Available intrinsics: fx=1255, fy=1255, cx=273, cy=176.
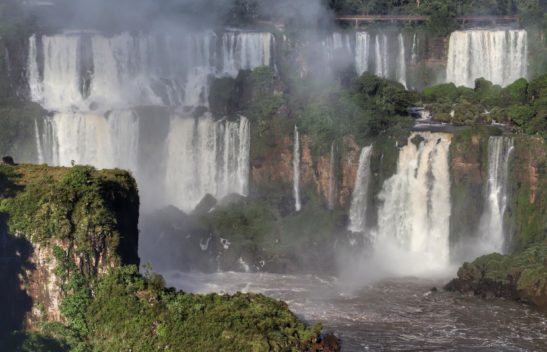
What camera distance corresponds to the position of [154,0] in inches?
2413

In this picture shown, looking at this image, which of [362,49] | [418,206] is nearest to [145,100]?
[362,49]

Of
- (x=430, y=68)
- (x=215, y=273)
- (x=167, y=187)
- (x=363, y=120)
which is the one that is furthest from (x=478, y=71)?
(x=215, y=273)

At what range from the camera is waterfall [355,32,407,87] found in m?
60.8

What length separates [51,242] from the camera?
105 ft

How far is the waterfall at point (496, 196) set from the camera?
46000 millimetres

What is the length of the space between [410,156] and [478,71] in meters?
13.9

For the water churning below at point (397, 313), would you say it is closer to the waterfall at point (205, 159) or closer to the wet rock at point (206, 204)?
the wet rock at point (206, 204)

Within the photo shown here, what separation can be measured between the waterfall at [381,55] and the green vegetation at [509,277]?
63.7 feet

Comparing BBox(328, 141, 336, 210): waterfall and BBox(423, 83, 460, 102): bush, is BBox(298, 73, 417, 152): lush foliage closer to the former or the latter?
BBox(328, 141, 336, 210): waterfall

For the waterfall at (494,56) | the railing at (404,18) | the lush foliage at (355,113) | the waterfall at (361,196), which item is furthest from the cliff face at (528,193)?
the railing at (404,18)

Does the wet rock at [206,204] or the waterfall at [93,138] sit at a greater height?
the waterfall at [93,138]

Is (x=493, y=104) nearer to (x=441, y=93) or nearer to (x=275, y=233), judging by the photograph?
(x=441, y=93)

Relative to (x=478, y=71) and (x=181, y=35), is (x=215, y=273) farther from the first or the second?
(x=478, y=71)

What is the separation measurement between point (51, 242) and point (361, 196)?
741 inches
